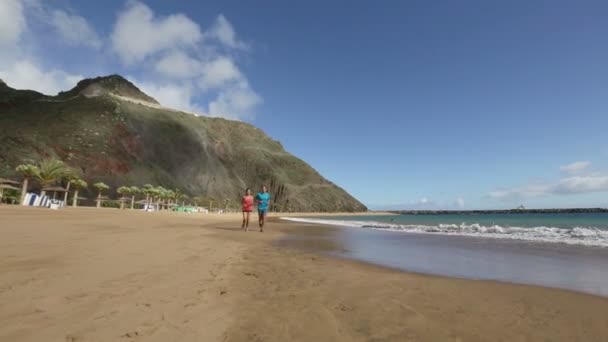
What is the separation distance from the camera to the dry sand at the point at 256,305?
2.82m

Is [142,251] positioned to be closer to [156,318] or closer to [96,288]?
[96,288]

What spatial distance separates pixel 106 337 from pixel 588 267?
9.55 m

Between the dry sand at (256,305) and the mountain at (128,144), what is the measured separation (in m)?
61.9

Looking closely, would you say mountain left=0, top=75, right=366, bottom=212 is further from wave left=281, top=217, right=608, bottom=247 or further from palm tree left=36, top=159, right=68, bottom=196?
wave left=281, top=217, right=608, bottom=247

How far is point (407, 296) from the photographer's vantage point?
13.8 feet

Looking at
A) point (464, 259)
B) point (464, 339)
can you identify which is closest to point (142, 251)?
point (464, 339)

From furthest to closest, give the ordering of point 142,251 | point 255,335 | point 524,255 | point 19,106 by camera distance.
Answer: point 19,106
point 524,255
point 142,251
point 255,335

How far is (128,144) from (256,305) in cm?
7715

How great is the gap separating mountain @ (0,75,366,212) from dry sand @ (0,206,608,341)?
203ft

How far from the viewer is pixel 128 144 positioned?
7006 centimetres

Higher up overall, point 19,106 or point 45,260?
point 19,106

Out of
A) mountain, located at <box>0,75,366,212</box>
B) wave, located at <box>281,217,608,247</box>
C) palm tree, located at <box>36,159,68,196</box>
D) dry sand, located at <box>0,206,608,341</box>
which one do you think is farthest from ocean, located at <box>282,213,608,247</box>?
mountain, located at <box>0,75,366,212</box>

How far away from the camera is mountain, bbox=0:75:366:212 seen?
60.5m

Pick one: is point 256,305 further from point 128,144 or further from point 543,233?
point 128,144
